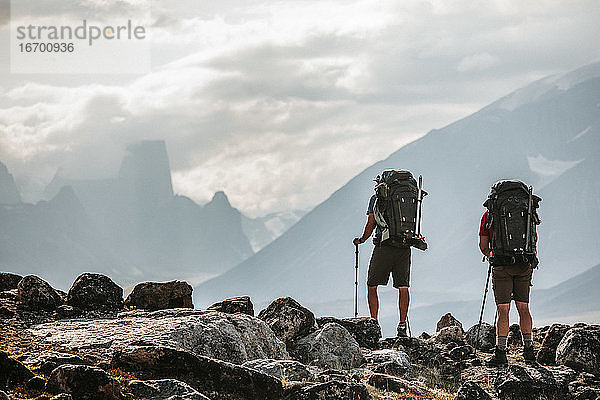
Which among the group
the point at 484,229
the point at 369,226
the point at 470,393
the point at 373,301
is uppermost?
the point at 369,226

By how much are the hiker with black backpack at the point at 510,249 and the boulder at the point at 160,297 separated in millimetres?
6369

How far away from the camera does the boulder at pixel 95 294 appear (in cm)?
1666

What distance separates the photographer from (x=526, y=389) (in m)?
14.5

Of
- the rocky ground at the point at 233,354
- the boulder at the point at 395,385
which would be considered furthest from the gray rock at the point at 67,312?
the boulder at the point at 395,385

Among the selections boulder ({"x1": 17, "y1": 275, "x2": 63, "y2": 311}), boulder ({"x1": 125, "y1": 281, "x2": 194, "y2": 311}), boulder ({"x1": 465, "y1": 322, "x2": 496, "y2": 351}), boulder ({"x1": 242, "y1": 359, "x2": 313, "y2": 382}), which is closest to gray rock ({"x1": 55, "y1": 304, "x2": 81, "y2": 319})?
boulder ({"x1": 17, "y1": 275, "x2": 63, "y2": 311})

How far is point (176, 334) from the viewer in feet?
44.3

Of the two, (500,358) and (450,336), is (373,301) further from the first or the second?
(500,358)

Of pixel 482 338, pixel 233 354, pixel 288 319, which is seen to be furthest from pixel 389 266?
pixel 233 354

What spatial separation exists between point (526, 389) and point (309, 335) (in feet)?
15.3

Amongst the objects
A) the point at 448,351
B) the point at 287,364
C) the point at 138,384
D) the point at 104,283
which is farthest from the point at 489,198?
the point at 138,384

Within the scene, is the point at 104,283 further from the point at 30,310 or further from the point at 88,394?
the point at 88,394

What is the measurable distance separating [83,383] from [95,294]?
7.53 m

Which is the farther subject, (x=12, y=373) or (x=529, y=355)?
(x=529, y=355)

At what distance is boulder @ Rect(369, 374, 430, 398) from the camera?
1326 centimetres
